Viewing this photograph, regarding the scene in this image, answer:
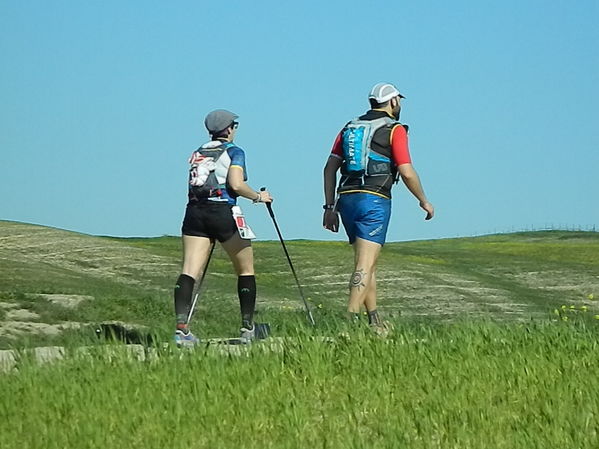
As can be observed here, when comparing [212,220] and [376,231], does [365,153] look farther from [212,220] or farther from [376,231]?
[212,220]

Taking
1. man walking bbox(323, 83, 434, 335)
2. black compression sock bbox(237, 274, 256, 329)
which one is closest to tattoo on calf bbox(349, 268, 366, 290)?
man walking bbox(323, 83, 434, 335)

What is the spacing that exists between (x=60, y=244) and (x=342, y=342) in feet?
87.6

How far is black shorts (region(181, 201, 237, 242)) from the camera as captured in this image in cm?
1173

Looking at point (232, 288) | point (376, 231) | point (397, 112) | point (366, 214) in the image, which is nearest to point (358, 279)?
point (376, 231)

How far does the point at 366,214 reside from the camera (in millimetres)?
11445

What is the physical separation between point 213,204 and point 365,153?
4.75ft

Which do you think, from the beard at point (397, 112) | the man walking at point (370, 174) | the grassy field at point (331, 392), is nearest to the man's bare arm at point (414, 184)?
the man walking at point (370, 174)

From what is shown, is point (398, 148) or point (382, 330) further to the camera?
point (398, 148)

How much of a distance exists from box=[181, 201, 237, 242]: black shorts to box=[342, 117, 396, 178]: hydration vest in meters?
1.21

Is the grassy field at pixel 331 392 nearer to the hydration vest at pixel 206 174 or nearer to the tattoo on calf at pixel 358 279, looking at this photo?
the tattoo on calf at pixel 358 279

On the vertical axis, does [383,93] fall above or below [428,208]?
above

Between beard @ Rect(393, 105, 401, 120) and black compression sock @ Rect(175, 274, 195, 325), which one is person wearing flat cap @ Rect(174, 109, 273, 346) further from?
beard @ Rect(393, 105, 401, 120)

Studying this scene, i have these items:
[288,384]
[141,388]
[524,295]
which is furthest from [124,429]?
[524,295]

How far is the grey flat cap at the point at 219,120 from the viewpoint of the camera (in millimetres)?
11953
